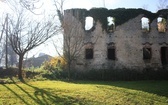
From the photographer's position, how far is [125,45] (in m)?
29.7

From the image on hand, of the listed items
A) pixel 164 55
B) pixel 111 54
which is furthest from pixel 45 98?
pixel 164 55

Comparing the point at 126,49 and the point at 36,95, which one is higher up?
the point at 126,49

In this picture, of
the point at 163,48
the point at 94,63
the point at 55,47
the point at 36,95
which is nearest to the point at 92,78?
the point at 94,63

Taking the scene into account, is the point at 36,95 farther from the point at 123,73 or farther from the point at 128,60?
the point at 128,60

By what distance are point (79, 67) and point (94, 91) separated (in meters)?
12.6

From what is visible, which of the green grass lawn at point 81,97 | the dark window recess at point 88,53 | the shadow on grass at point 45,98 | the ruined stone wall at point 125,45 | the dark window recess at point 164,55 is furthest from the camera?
the dark window recess at point 164,55

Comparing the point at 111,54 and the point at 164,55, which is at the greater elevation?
the point at 111,54

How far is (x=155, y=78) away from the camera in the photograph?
27.7 meters

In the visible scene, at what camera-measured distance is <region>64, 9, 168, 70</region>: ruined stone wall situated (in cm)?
2925

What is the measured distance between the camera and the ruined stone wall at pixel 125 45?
29250mm

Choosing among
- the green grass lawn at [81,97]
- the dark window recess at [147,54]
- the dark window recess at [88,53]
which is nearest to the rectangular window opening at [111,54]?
the dark window recess at [88,53]

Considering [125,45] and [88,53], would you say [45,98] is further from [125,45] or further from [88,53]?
[125,45]

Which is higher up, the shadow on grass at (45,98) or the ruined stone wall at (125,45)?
the ruined stone wall at (125,45)

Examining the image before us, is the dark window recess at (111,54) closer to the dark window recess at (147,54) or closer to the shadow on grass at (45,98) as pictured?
the dark window recess at (147,54)
